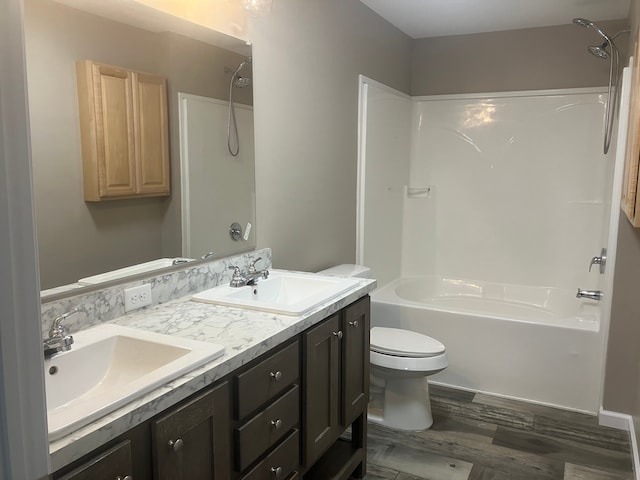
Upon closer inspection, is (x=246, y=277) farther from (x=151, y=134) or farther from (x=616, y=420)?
(x=616, y=420)

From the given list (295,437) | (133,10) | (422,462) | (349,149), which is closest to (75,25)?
(133,10)

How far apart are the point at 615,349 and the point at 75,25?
2941 millimetres

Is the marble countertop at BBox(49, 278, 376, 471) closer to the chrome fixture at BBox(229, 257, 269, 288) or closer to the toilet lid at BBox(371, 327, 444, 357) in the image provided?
the chrome fixture at BBox(229, 257, 269, 288)

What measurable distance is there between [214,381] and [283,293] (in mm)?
1018

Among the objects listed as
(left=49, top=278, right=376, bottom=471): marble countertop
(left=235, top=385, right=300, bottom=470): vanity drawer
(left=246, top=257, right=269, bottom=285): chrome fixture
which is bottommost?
(left=235, top=385, right=300, bottom=470): vanity drawer

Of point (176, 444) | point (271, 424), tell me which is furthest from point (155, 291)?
point (176, 444)

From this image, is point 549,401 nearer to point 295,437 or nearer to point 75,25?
point 295,437

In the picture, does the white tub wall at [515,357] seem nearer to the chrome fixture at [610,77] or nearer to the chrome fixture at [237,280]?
the chrome fixture at [610,77]

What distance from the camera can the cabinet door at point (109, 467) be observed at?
1.05 m

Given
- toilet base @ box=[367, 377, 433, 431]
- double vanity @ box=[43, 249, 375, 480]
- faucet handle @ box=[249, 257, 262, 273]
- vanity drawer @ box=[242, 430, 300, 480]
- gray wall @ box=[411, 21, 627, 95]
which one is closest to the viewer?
double vanity @ box=[43, 249, 375, 480]

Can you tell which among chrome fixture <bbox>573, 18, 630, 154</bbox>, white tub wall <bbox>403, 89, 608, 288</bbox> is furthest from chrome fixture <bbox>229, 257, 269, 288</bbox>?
chrome fixture <bbox>573, 18, 630, 154</bbox>

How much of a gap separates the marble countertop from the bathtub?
4.26 ft

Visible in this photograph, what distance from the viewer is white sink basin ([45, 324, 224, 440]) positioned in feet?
4.59

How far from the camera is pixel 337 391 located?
2.14m
